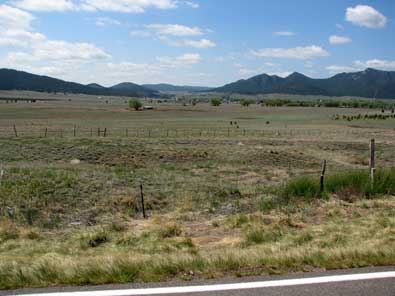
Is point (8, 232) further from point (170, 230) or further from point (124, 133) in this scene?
point (124, 133)

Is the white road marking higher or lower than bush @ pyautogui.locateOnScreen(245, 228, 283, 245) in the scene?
higher

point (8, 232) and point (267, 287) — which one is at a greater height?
point (267, 287)

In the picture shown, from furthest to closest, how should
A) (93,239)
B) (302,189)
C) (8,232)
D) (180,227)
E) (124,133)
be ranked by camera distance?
(124,133)
(302,189)
(180,227)
(8,232)
(93,239)

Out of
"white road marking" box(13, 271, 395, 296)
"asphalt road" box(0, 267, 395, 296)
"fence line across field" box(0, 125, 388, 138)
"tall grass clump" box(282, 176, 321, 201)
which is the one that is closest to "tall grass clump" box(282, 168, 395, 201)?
"tall grass clump" box(282, 176, 321, 201)

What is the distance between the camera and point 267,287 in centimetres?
509

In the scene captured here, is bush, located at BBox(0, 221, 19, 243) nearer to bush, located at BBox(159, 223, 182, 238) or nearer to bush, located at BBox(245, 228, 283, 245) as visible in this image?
bush, located at BBox(159, 223, 182, 238)

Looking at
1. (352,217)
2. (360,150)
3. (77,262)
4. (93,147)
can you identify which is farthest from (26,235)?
(360,150)

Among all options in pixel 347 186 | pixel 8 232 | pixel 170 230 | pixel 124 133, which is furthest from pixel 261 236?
pixel 124 133

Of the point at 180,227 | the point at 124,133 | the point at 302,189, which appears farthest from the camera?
the point at 124,133

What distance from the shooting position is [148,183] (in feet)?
61.4

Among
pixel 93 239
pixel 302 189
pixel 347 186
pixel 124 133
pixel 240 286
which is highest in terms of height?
pixel 240 286

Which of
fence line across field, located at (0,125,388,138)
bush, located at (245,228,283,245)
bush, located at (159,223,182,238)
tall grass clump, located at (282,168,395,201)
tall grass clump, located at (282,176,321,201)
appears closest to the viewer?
bush, located at (245,228,283,245)

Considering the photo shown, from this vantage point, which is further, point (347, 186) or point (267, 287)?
point (347, 186)

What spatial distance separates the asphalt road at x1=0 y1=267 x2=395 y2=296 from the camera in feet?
16.2
